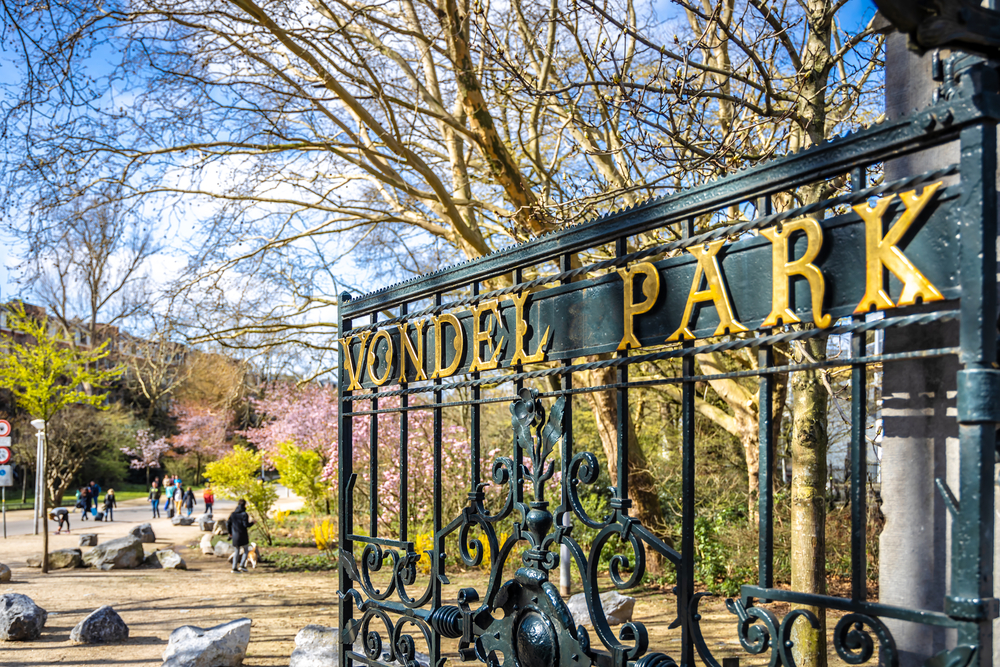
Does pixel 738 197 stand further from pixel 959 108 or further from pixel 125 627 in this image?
pixel 125 627

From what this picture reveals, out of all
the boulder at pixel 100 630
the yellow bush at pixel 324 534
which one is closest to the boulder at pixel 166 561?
the yellow bush at pixel 324 534

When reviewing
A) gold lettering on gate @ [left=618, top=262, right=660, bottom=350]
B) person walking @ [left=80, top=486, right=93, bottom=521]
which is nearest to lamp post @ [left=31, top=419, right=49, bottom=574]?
person walking @ [left=80, top=486, right=93, bottom=521]

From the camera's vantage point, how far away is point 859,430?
1.98 m

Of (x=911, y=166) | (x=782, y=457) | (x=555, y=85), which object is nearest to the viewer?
(x=911, y=166)

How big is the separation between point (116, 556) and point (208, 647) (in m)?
8.30

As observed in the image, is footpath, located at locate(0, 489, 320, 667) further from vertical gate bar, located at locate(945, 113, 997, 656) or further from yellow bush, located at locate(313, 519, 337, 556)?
vertical gate bar, located at locate(945, 113, 997, 656)

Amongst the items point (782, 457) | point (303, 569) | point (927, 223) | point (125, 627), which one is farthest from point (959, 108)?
point (303, 569)

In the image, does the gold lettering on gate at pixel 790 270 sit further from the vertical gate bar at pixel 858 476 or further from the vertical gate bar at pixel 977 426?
the vertical gate bar at pixel 977 426

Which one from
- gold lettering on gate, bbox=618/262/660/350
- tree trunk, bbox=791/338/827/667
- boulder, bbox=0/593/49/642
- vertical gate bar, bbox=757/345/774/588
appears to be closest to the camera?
vertical gate bar, bbox=757/345/774/588

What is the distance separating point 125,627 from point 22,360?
38.1ft

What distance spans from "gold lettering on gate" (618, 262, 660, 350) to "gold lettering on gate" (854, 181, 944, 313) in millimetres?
737

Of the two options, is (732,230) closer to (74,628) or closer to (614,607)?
(614,607)

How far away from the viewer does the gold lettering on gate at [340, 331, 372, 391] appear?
14.0 feet

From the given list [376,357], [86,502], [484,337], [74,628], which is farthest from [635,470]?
[86,502]
